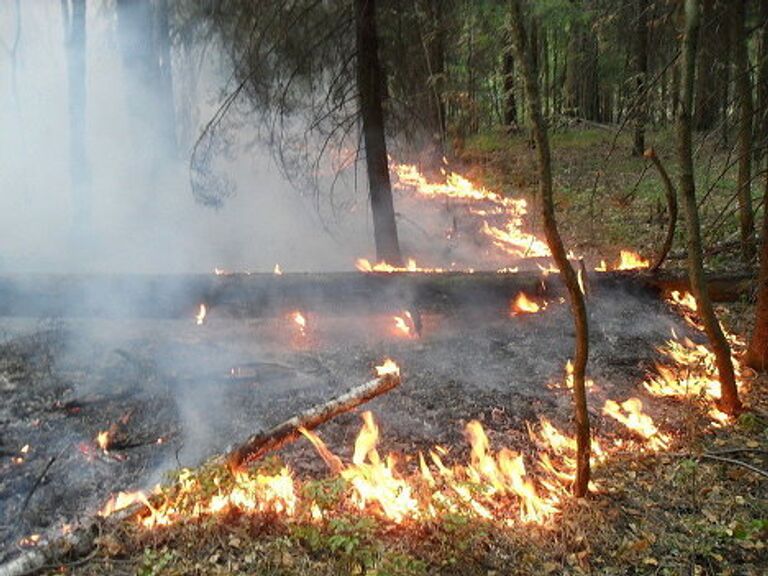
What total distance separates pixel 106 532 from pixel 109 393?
2838mm

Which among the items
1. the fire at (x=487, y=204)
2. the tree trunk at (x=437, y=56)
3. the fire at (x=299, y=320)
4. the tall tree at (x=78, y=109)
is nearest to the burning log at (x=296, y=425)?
the fire at (x=299, y=320)

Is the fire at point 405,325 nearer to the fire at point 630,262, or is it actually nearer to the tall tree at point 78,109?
the fire at point 630,262

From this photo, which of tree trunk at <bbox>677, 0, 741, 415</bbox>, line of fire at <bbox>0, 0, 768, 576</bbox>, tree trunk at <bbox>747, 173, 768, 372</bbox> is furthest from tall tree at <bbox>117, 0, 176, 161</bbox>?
tree trunk at <bbox>747, 173, 768, 372</bbox>

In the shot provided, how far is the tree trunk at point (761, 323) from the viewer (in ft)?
19.7

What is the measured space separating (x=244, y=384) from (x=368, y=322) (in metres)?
2.27

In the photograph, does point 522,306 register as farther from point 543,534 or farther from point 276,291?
point 543,534

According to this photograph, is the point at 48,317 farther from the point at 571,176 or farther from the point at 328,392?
the point at 571,176

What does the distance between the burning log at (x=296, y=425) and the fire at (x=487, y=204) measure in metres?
6.60

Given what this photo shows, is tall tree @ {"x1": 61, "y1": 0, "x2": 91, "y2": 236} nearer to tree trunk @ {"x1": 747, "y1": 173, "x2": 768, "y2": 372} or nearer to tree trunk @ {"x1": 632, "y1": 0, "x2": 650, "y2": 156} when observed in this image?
tree trunk @ {"x1": 632, "y1": 0, "x2": 650, "y2": 156}

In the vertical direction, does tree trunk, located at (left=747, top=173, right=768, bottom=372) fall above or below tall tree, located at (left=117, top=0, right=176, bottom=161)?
below

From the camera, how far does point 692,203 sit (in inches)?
200

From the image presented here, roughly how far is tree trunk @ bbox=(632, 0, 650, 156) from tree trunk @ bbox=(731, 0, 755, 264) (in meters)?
0.96

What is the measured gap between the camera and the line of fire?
13.8 ft

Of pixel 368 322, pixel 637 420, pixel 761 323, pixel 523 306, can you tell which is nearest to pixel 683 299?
pixel 761 323
